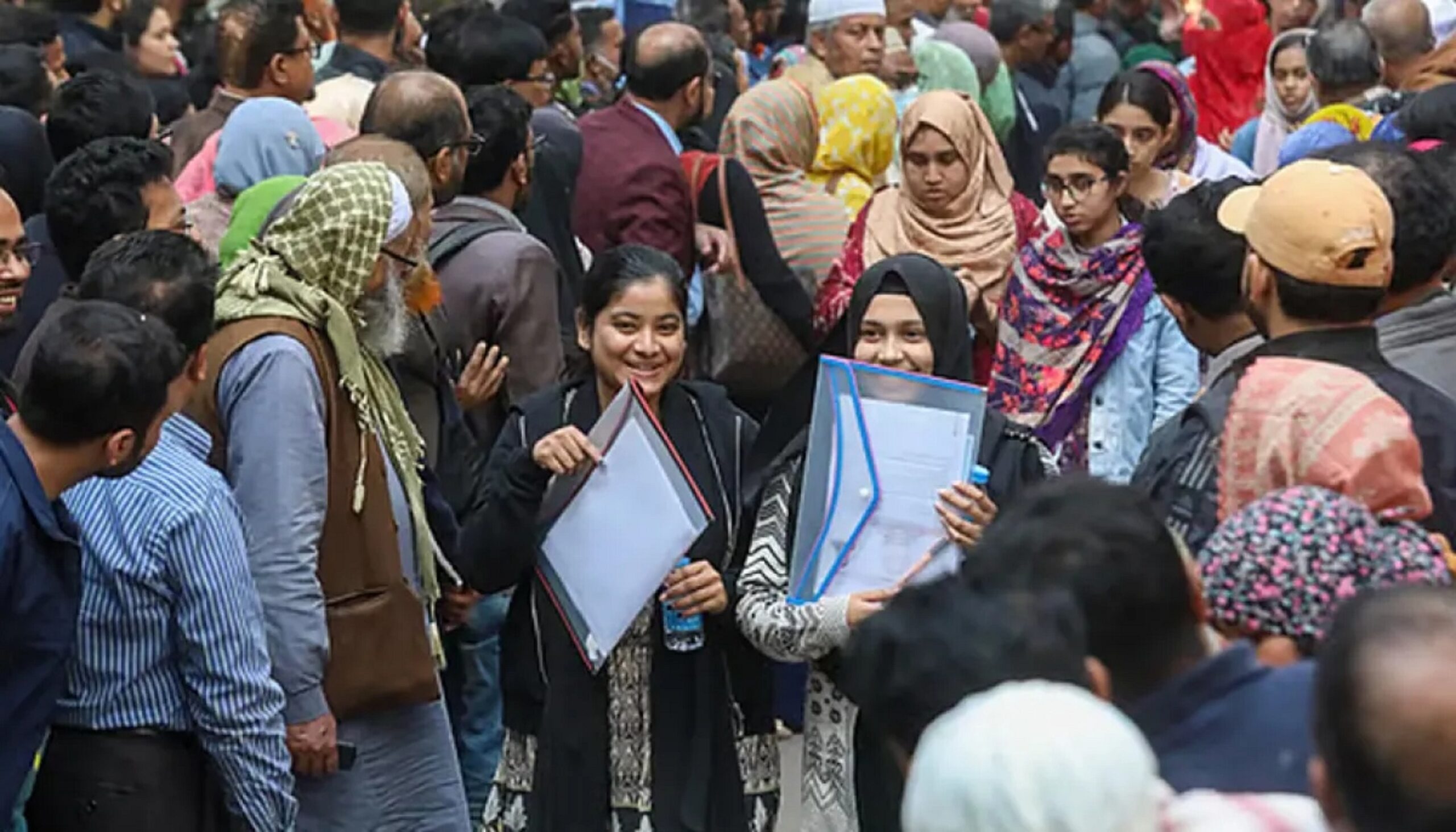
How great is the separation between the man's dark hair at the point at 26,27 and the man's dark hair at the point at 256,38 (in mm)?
1745

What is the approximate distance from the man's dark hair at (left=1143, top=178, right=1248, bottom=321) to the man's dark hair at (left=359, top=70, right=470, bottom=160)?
220cm

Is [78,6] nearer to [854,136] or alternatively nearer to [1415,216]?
[854,136]

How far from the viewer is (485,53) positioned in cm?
805

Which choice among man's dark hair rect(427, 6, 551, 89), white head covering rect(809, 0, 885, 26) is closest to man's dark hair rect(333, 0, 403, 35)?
man's dark hair rect(427, 6, 551, 89)

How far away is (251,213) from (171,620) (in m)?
1.24

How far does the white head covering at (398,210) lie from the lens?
486 cm

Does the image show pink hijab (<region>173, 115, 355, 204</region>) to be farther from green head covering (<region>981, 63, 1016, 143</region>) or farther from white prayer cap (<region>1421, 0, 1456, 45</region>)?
green head covering (<region>981, 63, 1016, 143</region>)

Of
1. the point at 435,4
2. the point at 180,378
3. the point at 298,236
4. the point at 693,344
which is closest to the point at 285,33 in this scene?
the point at 693,344

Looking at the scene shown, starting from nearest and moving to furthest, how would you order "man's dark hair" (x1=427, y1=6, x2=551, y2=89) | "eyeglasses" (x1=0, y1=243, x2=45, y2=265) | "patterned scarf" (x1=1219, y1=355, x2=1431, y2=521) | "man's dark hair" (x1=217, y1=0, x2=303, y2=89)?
"patterned scarf" (x1=1219, y1=355, x2=1431, y2=521) < "eyeglasses" (x1=0, y1=243, x2=45, y2=265) < "man's dark hair" (x1=217, y1=0, x2=303, y2=89) < "man's dark hair" (x1=427, y1=6, x2=551, y2=89)

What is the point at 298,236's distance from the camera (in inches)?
184

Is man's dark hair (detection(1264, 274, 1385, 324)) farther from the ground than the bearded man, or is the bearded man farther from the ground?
man's dark hair (detection(1264, 274, 1385, 324))

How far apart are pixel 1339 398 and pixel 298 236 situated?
81.8 inches

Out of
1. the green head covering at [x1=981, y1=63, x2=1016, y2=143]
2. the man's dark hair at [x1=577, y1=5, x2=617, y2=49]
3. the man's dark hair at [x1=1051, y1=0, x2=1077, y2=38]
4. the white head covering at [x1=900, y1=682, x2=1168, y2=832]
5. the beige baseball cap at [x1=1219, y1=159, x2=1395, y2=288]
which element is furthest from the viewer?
the man's dark hair at [x1=1051, y1=0, x2=1077, y2=38]

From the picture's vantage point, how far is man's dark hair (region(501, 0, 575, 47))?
31.2ft
